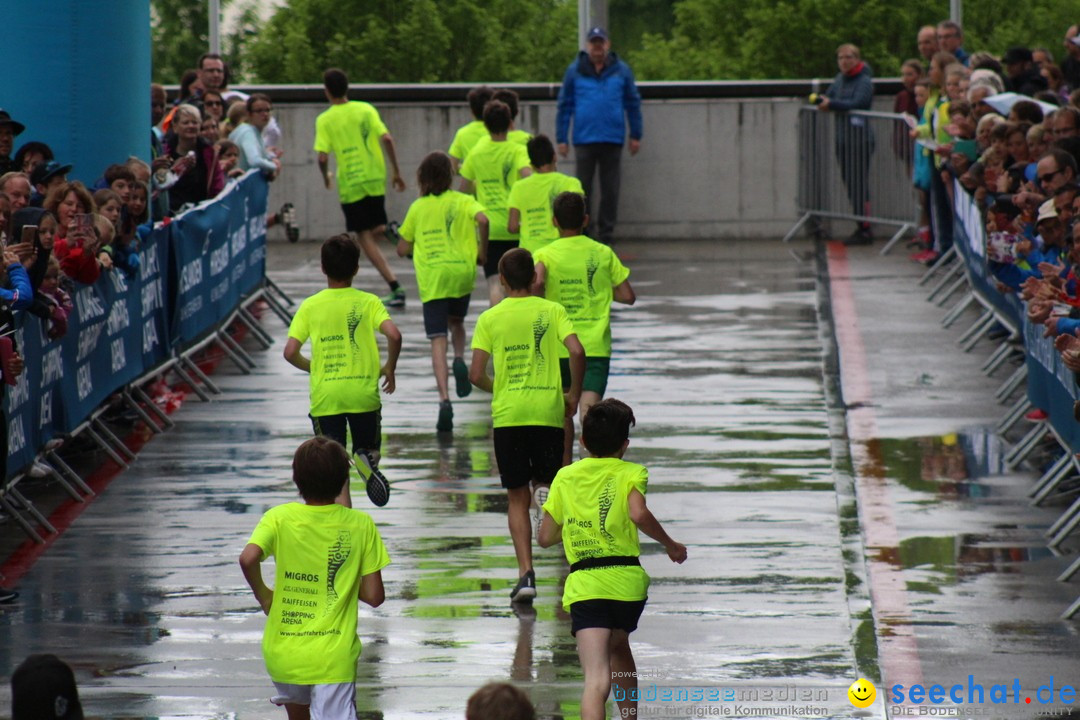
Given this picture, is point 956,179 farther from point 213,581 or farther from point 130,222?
point 213,581

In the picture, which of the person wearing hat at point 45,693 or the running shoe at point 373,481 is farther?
the running shoe at point 373,481

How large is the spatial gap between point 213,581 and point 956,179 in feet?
33.4

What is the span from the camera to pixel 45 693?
175 inches

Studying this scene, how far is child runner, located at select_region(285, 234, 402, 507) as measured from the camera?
1042cm

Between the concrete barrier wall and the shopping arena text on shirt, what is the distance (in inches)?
693

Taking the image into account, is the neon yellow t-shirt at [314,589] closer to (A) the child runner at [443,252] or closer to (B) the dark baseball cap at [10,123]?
(B) the dark baseball cap at [10,123]

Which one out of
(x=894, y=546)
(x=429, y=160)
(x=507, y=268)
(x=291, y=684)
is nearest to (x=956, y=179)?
(x=429, y=160)

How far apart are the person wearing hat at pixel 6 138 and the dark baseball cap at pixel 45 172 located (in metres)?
0.22

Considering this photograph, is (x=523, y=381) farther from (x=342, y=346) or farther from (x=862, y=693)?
(x=862, y=693)

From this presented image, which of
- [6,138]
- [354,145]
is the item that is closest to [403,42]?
[354,145]

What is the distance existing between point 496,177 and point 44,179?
15.8 feet

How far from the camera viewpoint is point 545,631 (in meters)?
9.37

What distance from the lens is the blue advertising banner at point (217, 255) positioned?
50.5 ft

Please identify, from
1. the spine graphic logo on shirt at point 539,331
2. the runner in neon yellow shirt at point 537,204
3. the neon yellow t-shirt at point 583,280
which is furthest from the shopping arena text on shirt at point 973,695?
the runner in neon yellow shirt at point 537,204
